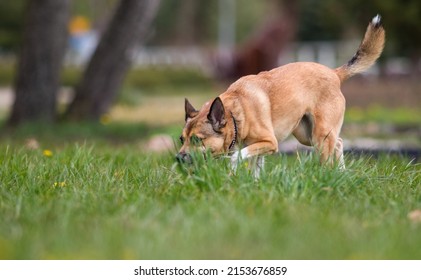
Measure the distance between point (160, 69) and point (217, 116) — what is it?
31.8m

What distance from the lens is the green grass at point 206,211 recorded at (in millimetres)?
4883

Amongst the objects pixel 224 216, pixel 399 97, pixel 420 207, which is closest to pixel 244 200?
pixel 224 216

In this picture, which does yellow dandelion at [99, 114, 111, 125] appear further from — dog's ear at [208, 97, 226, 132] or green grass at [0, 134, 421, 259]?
dog's ear at [208, 97, 226, 132]

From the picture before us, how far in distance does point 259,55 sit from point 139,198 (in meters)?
24.2

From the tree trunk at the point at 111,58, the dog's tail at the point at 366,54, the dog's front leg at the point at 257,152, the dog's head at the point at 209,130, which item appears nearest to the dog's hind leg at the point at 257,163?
the dog's front leg at the point at 257,152

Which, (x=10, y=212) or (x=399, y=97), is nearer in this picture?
(x=10, y=212)

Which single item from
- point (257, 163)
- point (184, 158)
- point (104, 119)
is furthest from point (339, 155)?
point (104, 119)

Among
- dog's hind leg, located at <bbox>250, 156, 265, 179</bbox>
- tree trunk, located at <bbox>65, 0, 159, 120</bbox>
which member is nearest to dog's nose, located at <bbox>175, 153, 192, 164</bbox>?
dog's hind leg, located at <bbox>250, 156, 265, 179</bbox>

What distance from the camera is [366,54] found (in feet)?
26.7

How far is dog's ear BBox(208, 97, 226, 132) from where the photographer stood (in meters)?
6.86

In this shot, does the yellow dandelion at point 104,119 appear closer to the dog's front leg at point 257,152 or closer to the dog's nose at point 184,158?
the dog's front leg at point 257,152

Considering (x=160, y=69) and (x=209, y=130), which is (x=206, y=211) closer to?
(x=209, y=130)

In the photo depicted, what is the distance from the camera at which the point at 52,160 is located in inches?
306

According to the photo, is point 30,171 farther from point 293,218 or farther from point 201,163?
point 293,218
